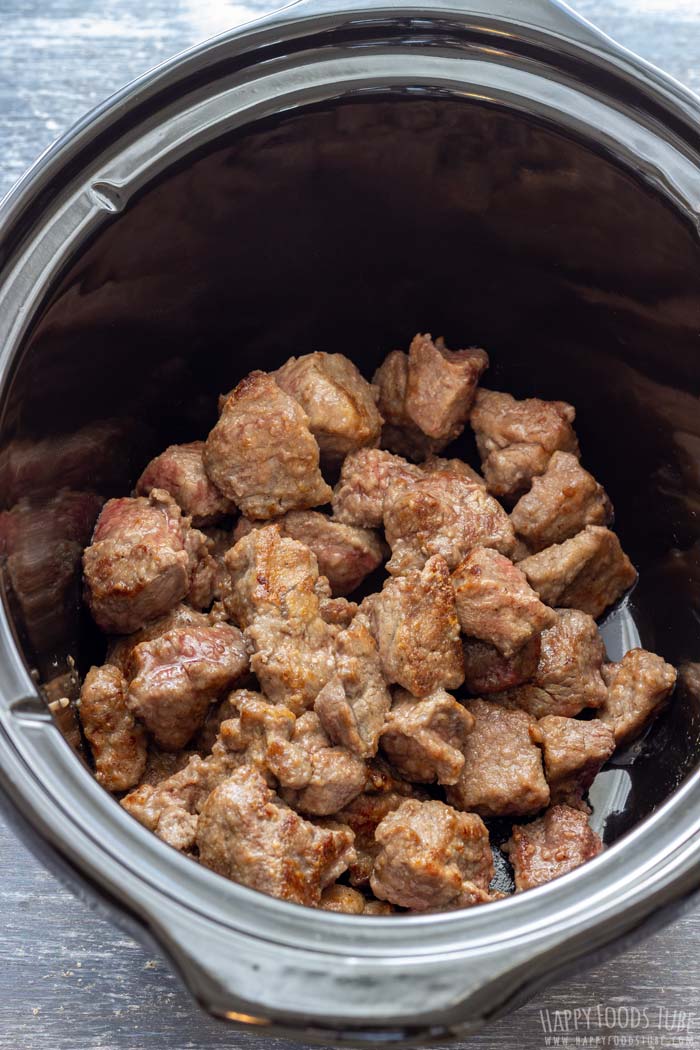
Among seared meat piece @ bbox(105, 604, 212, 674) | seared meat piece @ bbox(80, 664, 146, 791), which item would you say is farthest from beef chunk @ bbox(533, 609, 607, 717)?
seared meat piece @ bbox(80, 664, 146, 791)

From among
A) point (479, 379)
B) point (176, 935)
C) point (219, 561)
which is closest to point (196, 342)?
point (219, 561)

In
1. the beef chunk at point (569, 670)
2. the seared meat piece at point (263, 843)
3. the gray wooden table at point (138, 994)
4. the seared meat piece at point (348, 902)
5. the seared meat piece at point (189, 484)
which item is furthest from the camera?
the seared meat piece at point (189, 484)

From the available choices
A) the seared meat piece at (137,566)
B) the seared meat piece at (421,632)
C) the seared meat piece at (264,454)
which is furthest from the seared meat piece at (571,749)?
the seared meat piece at (137,566)

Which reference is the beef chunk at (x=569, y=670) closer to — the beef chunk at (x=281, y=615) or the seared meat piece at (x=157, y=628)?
the beef chunk at (x=281, y=615)

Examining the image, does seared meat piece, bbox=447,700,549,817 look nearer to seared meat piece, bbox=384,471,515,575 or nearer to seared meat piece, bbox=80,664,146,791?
seared meat piece, bbox=384,471,515,575

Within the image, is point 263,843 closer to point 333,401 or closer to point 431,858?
point 431,858
